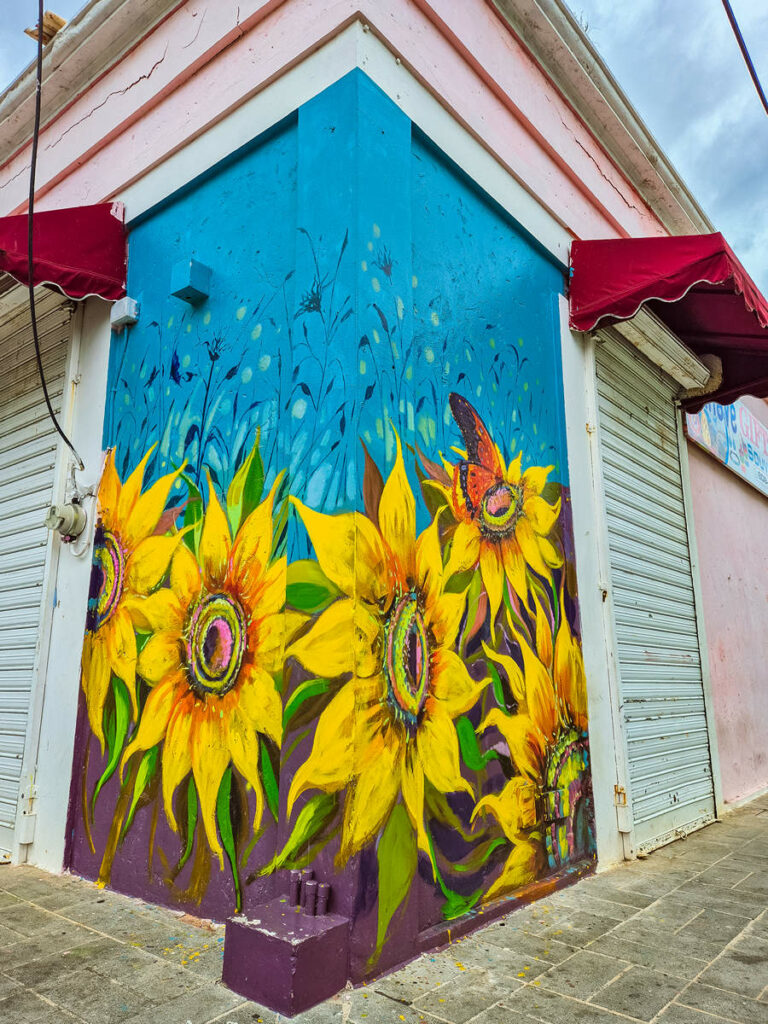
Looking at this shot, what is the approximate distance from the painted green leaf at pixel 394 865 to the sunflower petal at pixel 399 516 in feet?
3.27

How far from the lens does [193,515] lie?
11.9 feet

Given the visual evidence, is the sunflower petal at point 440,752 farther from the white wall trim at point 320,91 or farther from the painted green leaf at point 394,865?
the white wall trim at point 320,91

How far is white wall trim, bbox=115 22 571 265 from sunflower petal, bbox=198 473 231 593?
1.94 m

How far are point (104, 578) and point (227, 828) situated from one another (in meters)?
1.67

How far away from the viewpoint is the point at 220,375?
3660 mm

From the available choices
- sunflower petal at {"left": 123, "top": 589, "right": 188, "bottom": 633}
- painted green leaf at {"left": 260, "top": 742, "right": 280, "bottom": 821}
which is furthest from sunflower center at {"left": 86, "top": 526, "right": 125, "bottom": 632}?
painted green leaf at {"left": 260, "top": 742, "right": 280, "bottom": 821}

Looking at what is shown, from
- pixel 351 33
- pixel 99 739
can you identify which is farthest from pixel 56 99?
pixel 99 739

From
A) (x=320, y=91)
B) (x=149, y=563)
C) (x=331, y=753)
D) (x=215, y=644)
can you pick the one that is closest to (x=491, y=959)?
(x=331, y=753)

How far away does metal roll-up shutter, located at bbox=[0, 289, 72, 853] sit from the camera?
4.46 meters

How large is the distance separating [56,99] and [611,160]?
4360 mm

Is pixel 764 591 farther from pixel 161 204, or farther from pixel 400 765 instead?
pixel 161 204

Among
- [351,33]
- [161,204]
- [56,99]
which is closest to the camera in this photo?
[351,33]

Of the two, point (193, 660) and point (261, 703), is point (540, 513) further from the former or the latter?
point (193, 660)

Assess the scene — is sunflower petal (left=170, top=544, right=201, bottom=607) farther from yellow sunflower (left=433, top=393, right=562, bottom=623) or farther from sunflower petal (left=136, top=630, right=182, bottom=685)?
yellow sunflower (left=433, top=393, right=562, bottom=623)
